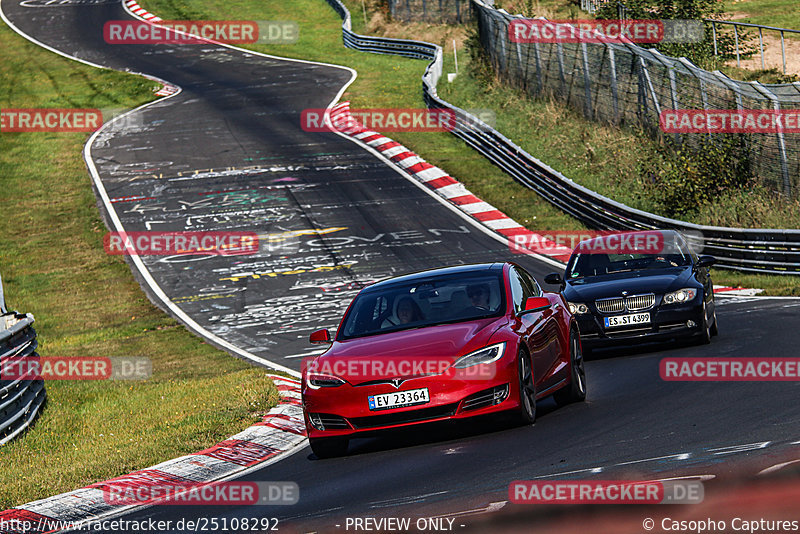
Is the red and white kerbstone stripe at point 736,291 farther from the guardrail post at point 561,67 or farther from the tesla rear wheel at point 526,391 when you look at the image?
the guardrail post at point 561,67

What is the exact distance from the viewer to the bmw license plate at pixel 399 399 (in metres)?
9.47

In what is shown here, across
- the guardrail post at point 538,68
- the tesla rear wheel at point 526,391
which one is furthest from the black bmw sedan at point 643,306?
the guardrail post at point 538,68

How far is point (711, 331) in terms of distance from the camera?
14625 mm

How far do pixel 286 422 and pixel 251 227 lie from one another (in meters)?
17.1

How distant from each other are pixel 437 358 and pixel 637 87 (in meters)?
20.3

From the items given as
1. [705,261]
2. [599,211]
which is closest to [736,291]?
[705,261]

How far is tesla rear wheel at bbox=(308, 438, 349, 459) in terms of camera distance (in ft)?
32.5

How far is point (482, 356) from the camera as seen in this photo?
9.62 metres

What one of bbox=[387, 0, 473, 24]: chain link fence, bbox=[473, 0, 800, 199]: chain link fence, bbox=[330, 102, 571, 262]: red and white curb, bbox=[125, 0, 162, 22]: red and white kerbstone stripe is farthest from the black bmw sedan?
bbox=[125, 0, 162, 22]: red and white kerbstone stripe

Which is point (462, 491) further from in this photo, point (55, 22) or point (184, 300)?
point (55, 22)

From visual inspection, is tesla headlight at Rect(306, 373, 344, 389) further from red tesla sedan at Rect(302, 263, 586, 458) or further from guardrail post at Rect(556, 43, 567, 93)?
guardrail post at Rect(556, 43, 567, 93)

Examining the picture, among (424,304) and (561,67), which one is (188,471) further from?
(561,67)

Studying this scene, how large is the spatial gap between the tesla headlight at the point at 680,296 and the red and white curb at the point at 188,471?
4.57 metres

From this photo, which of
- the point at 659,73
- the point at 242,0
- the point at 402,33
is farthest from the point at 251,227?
the point at 242,0
